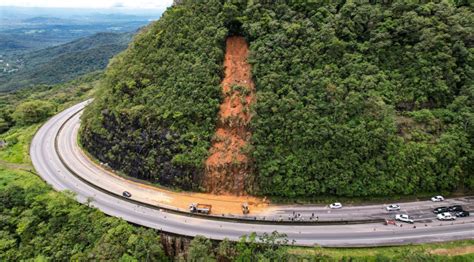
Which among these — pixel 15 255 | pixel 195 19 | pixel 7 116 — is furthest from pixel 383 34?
pixel 7 116

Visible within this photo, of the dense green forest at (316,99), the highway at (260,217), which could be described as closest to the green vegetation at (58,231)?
the highway at (260,217)

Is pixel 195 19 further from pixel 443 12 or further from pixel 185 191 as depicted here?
pixel 443 12

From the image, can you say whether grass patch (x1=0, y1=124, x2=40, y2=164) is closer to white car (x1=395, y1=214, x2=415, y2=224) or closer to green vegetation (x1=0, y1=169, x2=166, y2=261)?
green vegetation (x1=0, y1=169, x2=166, y2=261)

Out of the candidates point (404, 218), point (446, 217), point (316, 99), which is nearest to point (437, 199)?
point (446, 217)

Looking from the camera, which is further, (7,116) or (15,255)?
(7,116)

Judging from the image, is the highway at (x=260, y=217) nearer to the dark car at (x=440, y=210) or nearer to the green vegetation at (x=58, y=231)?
the dark car at (x=440, y=210)

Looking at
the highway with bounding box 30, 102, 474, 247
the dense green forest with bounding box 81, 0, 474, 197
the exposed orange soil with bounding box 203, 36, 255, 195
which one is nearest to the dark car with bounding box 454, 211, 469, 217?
the highway with bounding box 30, 102, 474, 247
